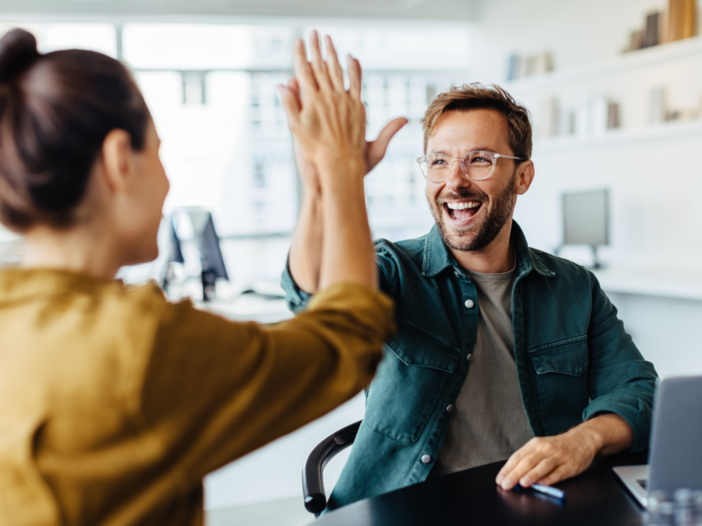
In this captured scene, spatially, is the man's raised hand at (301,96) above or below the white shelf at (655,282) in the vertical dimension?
above

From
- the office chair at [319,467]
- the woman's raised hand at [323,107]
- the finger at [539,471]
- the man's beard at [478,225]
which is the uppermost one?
the woman's raised hand at [323,107]

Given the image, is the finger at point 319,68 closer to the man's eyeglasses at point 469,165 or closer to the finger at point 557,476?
the finger at point 557,476

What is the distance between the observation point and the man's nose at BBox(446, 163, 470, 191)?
1.66m

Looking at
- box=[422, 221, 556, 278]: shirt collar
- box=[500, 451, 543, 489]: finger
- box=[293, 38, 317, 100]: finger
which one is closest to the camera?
box=[293, 38, 317, 100]: finger

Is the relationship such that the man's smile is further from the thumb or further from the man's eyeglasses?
the thumb

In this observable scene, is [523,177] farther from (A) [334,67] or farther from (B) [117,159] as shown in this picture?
(B) [117,159]

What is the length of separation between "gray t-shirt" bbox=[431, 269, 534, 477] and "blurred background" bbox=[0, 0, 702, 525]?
152 centimetres

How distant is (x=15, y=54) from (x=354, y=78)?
0.39m

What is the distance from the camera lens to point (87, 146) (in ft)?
2.32

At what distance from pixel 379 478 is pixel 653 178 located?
3.48m

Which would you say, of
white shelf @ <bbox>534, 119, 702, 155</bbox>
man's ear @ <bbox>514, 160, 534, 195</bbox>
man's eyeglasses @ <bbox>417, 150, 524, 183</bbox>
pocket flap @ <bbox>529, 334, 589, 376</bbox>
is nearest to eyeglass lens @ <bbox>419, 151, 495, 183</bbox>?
man's eyeglasses @ <bbox>417, 150, 524, 183</bbox>

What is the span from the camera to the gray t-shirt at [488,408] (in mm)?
1444

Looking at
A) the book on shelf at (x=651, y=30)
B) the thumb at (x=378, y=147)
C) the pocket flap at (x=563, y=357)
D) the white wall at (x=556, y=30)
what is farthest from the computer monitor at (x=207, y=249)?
the white wall at (x=556, y=30)

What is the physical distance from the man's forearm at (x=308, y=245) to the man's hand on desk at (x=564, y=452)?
0.45 meters
